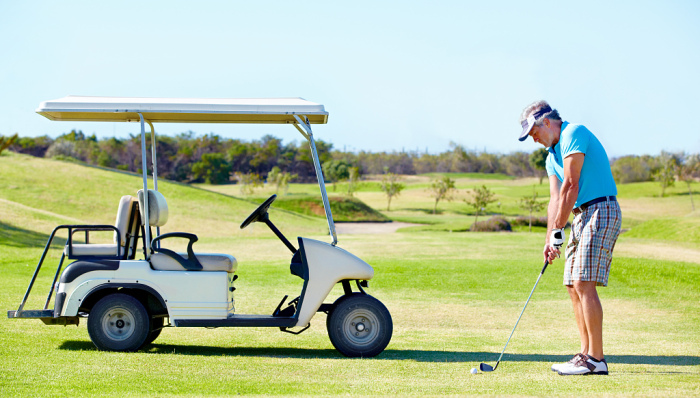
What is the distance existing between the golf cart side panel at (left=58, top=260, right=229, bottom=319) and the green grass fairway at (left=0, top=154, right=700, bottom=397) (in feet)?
1.28

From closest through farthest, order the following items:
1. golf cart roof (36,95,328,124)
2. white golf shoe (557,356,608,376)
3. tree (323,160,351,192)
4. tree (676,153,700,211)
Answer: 1. white golf shoe (557,356,608,376)
2. golf cart roof (36,95,328,124)
3. tree (323,160,351,192)
4. tree (676,153,700,211)

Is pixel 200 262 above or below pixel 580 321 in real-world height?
above

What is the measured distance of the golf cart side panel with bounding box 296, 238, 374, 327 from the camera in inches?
247

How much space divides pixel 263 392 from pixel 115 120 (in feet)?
11.5

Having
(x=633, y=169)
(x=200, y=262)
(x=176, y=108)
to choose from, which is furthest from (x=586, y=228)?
(x=633, y=169)

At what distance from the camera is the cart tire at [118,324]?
20.6 ft

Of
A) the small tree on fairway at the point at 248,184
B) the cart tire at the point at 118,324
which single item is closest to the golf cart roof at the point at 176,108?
the cart tire at the point at 118,324

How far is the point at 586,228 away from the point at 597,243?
0.46 ft

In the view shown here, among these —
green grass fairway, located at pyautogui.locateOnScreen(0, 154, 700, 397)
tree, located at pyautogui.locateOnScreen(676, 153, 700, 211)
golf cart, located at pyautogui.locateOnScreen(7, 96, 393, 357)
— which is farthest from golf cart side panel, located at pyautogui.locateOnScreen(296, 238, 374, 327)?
tree, located at pyautogui.locateOnScreen(676, 153, 700, 211)

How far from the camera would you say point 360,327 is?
20.7ft

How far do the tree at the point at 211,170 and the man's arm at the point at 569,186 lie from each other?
77.9 metres

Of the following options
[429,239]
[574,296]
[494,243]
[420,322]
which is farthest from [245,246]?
[574,296]

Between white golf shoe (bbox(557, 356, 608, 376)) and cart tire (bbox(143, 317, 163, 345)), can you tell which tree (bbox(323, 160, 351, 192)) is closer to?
cart tire (bbox(143, 317, 163, 345))

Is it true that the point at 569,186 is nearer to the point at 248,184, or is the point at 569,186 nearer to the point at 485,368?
the point at 485,368
